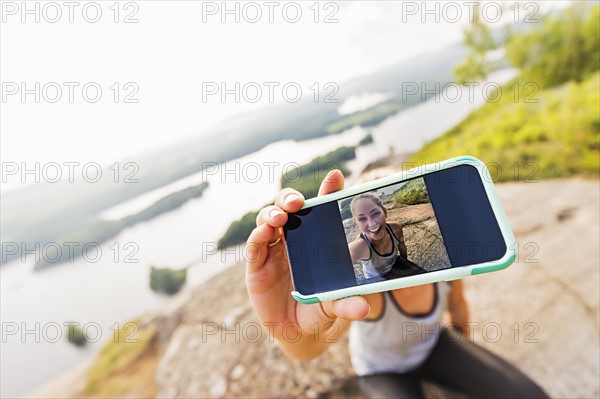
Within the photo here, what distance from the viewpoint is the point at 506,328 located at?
1454 mm

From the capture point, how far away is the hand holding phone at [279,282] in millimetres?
693

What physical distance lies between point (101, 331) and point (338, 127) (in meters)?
1.87

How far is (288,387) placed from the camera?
1.37 meters

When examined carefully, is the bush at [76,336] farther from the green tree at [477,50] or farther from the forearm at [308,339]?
the green tree at [477,50]


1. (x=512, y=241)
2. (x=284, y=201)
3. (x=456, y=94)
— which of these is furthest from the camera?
(x=456, y=94)

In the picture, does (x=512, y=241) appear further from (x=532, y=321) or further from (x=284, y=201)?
(x=532, y=321)

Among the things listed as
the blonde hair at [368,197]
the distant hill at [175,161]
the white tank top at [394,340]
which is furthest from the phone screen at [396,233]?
the distant hill at [175,161]

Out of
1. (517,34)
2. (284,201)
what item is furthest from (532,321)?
(517,34)

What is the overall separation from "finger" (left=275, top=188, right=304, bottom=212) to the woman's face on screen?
117mm

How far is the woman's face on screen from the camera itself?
616 millimetres

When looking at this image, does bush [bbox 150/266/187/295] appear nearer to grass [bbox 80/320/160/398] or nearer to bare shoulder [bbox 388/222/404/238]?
grass [bbox 80/320/160/398]

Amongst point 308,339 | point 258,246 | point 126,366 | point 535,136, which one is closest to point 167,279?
point 126,366

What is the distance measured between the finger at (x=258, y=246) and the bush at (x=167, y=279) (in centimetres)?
137

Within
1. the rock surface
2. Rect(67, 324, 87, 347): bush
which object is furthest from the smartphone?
Rect(67, 324, 87, 347): bush
